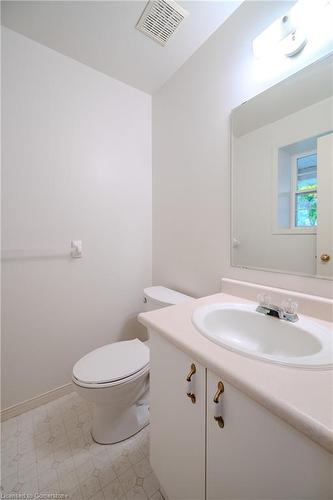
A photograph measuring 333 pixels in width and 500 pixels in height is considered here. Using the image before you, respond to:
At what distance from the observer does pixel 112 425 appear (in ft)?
3.75

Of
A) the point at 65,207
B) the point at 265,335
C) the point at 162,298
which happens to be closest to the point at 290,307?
the point at 265,335

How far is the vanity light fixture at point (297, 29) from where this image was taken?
79 centimetres

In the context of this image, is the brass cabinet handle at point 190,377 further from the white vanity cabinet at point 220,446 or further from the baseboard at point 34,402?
the baseboard at point 34,402

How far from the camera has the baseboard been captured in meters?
1.28

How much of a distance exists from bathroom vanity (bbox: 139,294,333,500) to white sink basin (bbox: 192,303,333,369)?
0.02 metres

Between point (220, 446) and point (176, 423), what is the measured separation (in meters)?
0.22

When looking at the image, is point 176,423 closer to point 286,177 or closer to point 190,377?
point 190,377

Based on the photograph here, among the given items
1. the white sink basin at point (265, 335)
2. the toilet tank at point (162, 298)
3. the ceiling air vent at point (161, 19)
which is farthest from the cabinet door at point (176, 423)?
the ceiling air vent at point (161, 19)

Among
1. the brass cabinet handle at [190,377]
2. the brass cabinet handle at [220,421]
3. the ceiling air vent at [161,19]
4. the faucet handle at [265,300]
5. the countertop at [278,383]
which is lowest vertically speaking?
the brass cabinet handle at [220,421]

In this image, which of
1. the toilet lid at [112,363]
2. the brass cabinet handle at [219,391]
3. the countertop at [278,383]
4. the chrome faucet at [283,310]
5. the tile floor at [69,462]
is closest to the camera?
the countertop at [278,383]

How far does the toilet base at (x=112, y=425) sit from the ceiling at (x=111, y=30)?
7.24 feet

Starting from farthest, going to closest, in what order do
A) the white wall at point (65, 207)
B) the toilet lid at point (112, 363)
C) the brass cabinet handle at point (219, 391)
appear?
1. the white wall at point (65, 207)
2. the toilet lid at point (112, 363)
3. the brass cabinet handle at point (219, 391)

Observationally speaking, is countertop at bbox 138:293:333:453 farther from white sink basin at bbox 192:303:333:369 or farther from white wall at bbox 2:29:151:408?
white wall at bbox 2:29:151:408

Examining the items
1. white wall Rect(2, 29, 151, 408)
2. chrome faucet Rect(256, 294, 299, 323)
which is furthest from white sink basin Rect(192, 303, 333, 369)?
white wall Rect(2, 29, 151, 408)
